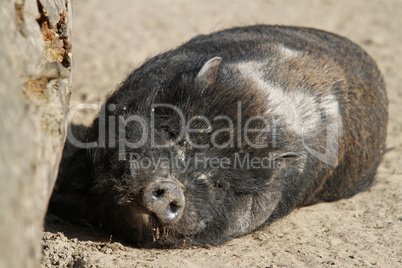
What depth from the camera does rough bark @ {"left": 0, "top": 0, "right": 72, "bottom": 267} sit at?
166cm

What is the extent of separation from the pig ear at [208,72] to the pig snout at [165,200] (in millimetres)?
820

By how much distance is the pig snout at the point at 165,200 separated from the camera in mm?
2896

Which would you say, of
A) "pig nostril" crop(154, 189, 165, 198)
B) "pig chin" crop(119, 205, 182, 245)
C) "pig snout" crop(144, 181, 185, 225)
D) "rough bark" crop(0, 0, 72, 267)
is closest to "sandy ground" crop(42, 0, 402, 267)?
"pig chin" crop(119, 205, 182, 245)

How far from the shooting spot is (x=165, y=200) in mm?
2910

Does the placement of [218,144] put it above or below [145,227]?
above

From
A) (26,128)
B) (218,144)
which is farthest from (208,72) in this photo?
(26,128)

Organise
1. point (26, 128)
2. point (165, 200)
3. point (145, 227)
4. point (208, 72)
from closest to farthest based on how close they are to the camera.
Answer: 1. point (26, 128)
2. point (165, 200)
3. point (145, 227)
4. point (208, 72)

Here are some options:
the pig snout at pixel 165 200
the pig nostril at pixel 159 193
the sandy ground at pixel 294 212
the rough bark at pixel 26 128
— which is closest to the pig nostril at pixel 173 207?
the pig snout at pixel 165 200

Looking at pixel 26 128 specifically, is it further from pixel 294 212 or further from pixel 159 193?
pixel 294 212

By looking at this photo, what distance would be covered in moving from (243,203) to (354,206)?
120cm

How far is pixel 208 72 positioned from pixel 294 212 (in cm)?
141

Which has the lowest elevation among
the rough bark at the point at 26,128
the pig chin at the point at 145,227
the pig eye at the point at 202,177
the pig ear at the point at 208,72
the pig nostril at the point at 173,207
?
the pig chin at the point at 145,227

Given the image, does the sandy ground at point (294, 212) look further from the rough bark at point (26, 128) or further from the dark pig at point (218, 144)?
the rough bark at point (26, 128)

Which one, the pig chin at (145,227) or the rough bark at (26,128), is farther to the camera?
the pig chin at (145,227)
